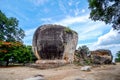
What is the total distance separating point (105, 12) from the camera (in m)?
13.9

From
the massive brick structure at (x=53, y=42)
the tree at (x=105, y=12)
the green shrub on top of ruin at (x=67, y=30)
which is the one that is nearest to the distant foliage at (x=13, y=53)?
the massive brick structure at (x=53, y=42)

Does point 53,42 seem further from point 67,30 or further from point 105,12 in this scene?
point 105,12

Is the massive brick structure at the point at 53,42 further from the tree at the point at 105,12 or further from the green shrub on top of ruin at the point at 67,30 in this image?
the tree at the point at 105,12

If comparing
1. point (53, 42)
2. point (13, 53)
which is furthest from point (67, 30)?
point (13, 53)

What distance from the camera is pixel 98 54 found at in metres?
23.6

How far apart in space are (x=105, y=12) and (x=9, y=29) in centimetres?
1954

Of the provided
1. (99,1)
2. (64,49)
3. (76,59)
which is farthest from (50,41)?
(99,1)

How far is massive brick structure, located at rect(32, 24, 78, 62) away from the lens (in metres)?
19.9

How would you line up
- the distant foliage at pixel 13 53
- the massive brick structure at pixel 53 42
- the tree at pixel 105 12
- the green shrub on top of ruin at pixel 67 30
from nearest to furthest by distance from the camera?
1. the tree at pixel 105 12
2. the massive brick structure at pixel 53 42
3. the green shrub on top of ruin at pixel 67 30
4. the distant foliage at pixel 13 53

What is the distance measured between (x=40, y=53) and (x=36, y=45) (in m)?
0.79

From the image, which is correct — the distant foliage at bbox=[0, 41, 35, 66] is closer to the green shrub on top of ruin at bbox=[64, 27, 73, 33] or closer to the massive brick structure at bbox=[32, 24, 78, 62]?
the massive brick structure at bbox=[32, 24, 78, 62]

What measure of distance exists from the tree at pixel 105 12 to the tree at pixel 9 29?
1810 centimetres

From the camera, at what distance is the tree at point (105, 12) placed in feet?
44.5

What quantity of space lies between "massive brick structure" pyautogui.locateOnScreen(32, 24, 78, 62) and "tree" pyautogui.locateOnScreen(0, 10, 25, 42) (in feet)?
35.4
